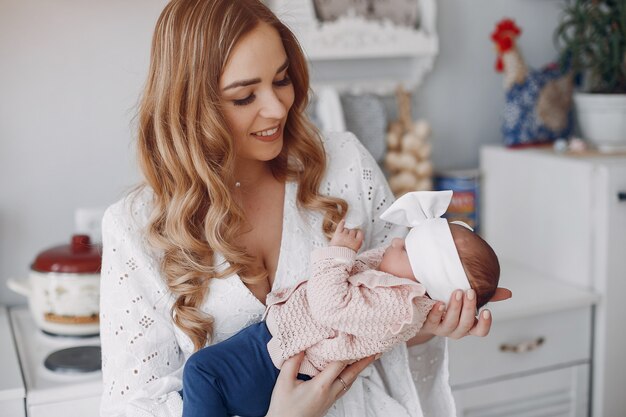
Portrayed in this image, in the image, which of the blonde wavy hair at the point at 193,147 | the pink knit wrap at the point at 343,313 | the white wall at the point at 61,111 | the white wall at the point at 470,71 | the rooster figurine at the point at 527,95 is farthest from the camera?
the white wall at the point at 470,71

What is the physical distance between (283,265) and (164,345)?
0.85 feet

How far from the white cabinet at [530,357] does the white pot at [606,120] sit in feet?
1.40

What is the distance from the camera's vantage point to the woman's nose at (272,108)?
1.34 metres

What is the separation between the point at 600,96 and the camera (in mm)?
2199

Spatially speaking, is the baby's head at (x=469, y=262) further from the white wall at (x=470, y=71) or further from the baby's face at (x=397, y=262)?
the white wall at (x=470, y=71)

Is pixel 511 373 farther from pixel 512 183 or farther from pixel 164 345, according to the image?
pixel 164 345

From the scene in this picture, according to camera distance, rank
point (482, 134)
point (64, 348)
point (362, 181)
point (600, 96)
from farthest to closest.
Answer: point (482, 134), point (600, 96), point (64, 348), point (362, 181)

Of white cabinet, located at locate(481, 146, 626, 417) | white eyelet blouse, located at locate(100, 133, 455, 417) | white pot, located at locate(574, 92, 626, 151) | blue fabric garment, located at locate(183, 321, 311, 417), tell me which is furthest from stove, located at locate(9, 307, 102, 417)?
white pot, located at locate(574, 92, 626, 151)

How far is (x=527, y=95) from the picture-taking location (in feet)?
7.34

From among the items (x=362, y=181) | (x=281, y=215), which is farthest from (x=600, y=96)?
(x=281, y=215)

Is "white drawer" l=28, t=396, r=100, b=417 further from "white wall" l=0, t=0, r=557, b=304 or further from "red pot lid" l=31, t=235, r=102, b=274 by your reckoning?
"white wall" l=0, t=0, r=557, b=304

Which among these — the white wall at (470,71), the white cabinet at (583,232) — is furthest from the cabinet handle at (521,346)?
the white wall at (470,71)

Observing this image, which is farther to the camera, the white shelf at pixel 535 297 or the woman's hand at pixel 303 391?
the white shelf at pixel 535 297

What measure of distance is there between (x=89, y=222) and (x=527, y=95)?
1.24m
